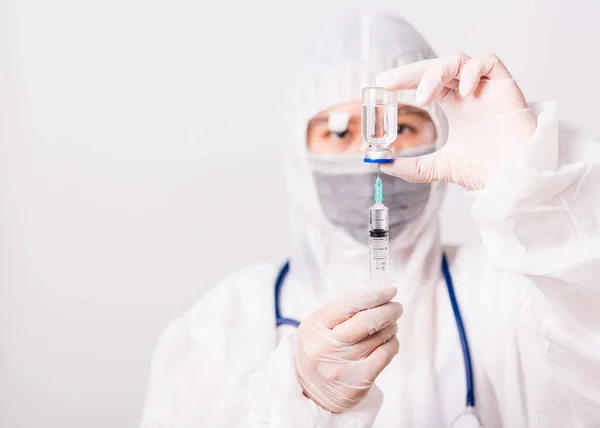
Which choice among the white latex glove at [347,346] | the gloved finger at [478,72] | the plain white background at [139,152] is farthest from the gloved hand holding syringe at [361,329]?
the plain white background at [139,152]

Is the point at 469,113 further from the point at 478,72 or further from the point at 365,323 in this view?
the point at 365,323

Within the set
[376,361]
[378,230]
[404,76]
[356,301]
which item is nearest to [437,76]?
[404,76]

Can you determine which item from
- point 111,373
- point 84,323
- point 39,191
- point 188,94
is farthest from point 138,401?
point 188,94

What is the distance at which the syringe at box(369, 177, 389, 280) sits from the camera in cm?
103

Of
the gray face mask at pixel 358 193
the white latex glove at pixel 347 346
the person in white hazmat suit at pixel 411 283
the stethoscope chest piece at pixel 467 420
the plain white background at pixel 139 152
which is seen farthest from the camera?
the plain white background at pixel 139 152

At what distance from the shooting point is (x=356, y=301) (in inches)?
42.2

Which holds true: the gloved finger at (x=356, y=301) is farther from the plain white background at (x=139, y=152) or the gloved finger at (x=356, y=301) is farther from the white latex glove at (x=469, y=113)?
the plain white background at (x=139, y=152)

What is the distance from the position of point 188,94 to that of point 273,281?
26.4 inches

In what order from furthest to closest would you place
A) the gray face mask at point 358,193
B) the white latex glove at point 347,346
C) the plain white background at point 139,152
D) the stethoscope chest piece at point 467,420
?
the plain white background at point 139,152 < the gray face mask at point 358,193 < the stethoscope chest piece at point 467,420 < the white latex glove at point 347,346

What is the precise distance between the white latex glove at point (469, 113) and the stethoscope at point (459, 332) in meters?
0.40

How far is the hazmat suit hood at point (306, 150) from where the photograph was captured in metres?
1.43

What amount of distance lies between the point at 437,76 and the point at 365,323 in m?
0.41

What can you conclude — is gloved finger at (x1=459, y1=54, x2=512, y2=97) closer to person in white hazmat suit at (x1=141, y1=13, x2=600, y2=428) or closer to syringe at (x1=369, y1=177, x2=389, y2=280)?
person in white hazmat suit at (x1=141, y1=13, x2=600, y2=428)

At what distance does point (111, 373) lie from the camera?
6.40 feet
